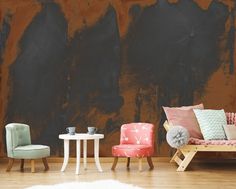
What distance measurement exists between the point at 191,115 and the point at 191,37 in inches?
55.7

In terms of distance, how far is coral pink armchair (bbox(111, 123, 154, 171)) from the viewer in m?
6.10

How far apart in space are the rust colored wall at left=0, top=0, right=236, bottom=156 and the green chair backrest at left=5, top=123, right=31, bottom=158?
2.54 ft

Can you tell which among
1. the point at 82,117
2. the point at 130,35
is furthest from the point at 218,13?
the point at 82,117

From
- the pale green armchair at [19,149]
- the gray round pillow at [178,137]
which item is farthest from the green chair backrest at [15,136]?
the gray round pillow at [178,137]

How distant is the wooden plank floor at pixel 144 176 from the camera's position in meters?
5.14

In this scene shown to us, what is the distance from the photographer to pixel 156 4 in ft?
24.1

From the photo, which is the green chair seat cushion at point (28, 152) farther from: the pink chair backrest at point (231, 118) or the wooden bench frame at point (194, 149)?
the pink chair backrest at point (231, 118)

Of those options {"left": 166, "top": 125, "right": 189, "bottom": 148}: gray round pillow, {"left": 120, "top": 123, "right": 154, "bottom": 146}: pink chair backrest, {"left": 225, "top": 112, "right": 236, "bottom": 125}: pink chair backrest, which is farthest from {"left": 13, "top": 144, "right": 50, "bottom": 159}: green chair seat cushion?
{"left": 225, "top": 112, "right": 236, "bottom": 125}: pink chair backrest

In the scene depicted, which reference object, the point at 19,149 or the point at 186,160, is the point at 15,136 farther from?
the point at 186,160

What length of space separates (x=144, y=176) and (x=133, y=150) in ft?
1.62

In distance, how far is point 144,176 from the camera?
5.70 metres

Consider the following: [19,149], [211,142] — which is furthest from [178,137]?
[19,149]

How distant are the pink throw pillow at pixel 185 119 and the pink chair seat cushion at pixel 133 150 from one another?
0.61m

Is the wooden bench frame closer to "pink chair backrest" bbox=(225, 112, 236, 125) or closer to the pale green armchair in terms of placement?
"pink chair backrest" bbox=(225, 112, 236, 125)
